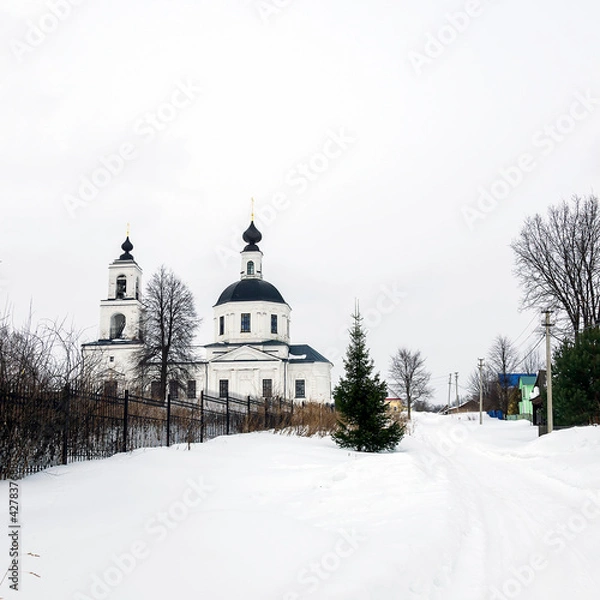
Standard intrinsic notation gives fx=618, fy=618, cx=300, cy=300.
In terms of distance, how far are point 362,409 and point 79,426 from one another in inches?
382

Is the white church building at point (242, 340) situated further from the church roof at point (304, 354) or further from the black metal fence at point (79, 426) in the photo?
the black metal fence at point (79, 426)

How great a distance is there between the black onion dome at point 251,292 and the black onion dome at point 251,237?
13.3ft

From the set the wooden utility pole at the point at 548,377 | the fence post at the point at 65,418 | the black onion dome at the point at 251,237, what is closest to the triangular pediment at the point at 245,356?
the black onion dome at the point at 251,237

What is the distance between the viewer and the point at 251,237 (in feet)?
212

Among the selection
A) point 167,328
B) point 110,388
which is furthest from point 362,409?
point 167,328

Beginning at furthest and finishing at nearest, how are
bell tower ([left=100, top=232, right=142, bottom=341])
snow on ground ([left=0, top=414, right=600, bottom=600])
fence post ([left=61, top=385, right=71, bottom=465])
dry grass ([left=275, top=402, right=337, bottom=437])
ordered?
1. bell tower ([left=100, top=232, right=142, bottom=341])
2. dry grass ([left=275, top=402, right=337, bottom=437])
3. fence post ([left=61, top=385, right=71, bottom=465])
4. snow on ground ([left=0, top=414, right=600, bottom=600])

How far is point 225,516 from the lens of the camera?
6832mm

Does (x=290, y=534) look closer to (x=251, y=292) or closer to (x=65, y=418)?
(x=65, y=418)

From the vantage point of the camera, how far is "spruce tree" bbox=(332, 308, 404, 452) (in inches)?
719

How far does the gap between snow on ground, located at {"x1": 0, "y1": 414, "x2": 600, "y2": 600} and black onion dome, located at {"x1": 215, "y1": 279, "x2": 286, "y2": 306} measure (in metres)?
49.1

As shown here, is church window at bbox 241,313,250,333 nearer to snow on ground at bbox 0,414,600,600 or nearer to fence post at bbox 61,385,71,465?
snow on ground at bbox 0,414,600,600

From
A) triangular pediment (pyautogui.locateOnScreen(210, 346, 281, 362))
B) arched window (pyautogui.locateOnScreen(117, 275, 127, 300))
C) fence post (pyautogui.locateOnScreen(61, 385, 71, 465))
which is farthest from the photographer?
arched window (pyautogui.locateOnScreen(117, 275, 127, 300))

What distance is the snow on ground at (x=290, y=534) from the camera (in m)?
4.88

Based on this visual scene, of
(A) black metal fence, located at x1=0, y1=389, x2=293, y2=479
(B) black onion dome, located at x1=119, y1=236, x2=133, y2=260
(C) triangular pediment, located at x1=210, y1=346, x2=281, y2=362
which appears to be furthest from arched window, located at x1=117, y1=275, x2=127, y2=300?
(A) black metal fence, located at x1=0, y1=389, x2=293, y2=479
